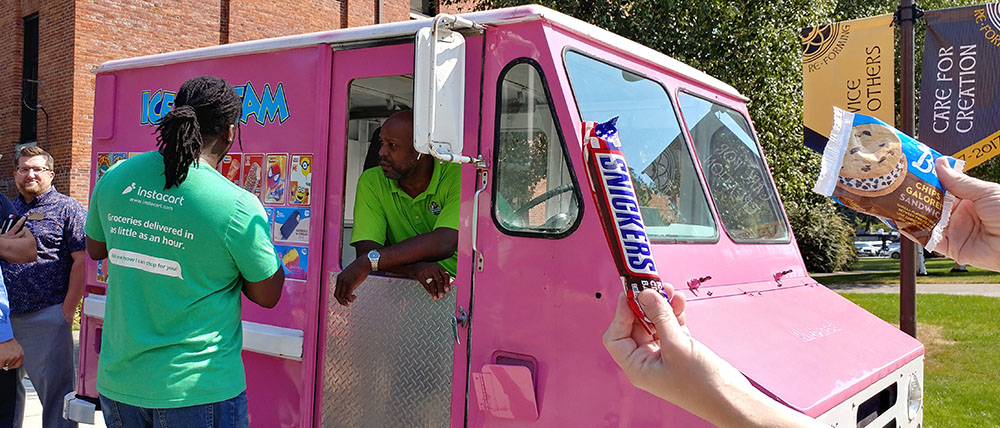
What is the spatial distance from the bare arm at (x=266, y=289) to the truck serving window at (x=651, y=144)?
4.11ft

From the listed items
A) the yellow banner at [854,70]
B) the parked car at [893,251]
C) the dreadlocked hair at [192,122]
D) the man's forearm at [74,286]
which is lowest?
the parked car at [893,251]

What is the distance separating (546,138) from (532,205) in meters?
0.26

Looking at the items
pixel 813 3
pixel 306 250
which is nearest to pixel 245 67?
pixel 306 250

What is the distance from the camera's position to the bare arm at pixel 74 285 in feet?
15.3

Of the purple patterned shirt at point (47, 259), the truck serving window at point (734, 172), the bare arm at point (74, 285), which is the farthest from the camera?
the bare arm at point (74, 285)

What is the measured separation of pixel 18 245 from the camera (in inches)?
167

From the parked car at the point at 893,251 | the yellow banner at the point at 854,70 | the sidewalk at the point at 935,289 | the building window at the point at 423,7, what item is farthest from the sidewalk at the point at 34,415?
the parked car at the point at 893,251

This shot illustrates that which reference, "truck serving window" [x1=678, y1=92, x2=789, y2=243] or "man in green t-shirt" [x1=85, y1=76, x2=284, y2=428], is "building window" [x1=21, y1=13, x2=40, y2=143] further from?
"truck serving window" [x1=678, y1=92, x2=789, y2=243]

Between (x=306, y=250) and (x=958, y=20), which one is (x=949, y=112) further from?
(x=306, y=250)

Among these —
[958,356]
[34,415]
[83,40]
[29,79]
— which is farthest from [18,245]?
[29,79]

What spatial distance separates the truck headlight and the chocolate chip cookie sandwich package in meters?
1.64

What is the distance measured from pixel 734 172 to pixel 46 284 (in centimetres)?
411

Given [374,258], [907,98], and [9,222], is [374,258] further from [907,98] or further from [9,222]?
[907,98]

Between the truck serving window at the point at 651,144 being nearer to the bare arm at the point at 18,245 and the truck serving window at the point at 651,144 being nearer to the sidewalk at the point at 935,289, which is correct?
the bare arm at the point at 18,245
